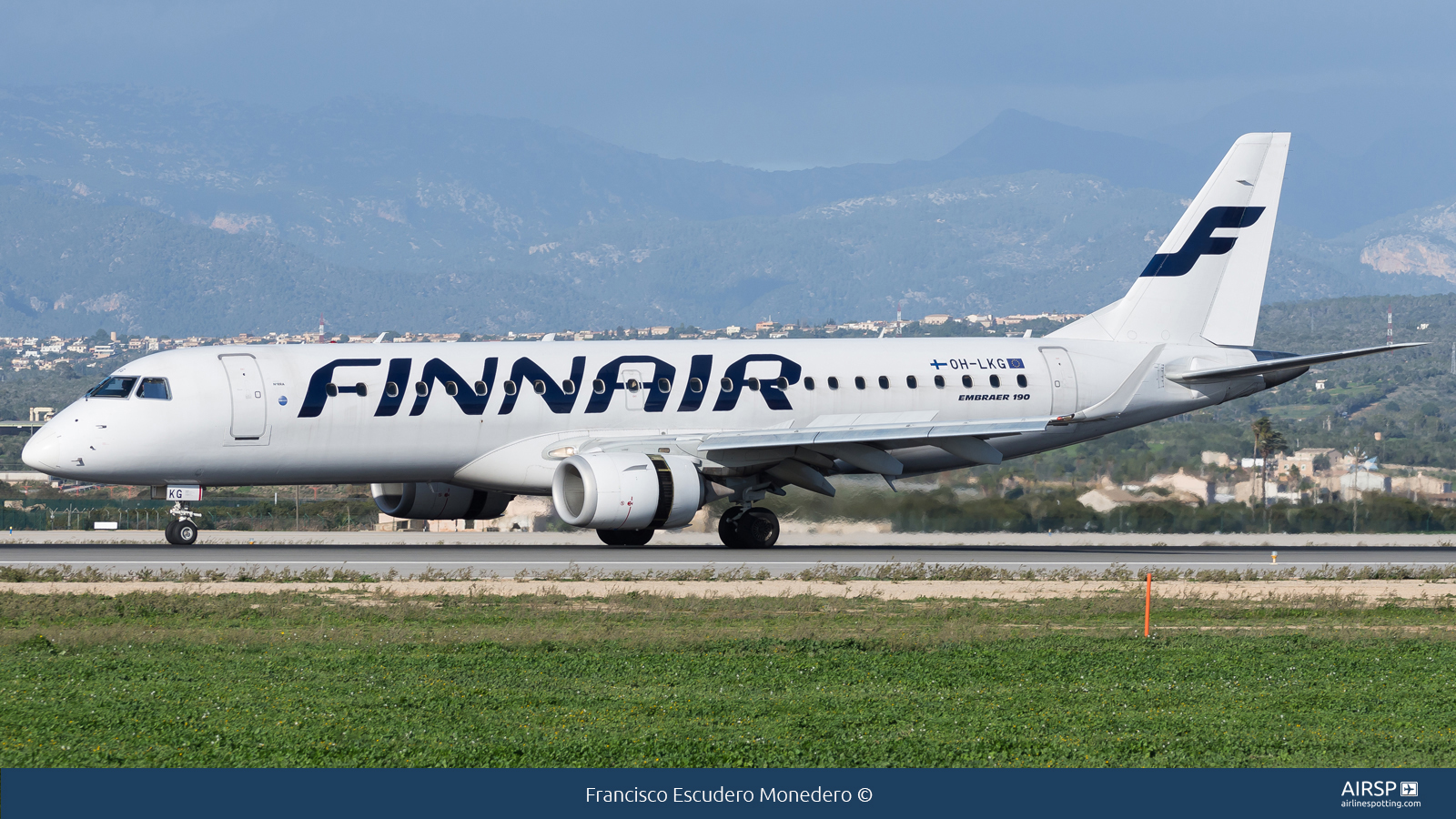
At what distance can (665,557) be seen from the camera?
31984 millimetres

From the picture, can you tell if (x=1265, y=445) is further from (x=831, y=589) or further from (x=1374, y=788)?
(x=1374, y=788)

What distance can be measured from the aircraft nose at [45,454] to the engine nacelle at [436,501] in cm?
710

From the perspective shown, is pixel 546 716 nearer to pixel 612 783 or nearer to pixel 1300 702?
pixel 612 783

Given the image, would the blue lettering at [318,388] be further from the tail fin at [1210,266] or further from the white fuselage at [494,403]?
the tail fin at [1210,266]

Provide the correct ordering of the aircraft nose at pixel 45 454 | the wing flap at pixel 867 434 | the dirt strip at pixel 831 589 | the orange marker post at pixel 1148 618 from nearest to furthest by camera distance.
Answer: the orange marker post at pixel 1148 618 → the dirt strip at pixel 831 589 → the aircraft nose at pixel 45 454 → the wing flap at pixel 867 434

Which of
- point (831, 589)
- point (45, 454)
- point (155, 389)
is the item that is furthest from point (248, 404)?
point (831, 589)

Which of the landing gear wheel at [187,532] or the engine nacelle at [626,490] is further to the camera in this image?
the landing gear wheel at [187,532]

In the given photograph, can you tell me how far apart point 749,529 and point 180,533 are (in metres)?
11.5

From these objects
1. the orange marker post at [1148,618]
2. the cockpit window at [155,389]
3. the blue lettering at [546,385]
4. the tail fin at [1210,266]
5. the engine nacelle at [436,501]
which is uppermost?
the tail fin at [1210,266]

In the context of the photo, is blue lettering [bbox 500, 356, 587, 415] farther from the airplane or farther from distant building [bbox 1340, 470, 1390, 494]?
distant building [bbox 1340, 470, 1390, 494]

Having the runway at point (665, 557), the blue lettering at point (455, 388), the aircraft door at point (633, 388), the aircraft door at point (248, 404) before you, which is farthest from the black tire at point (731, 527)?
the aircraft door at point (248, 404)

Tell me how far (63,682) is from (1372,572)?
2240cm

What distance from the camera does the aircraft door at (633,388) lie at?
1359 inches

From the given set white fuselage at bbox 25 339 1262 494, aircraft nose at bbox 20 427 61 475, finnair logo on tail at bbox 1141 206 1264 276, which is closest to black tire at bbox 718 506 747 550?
white fuselage at bbox 25 339 1262 494
